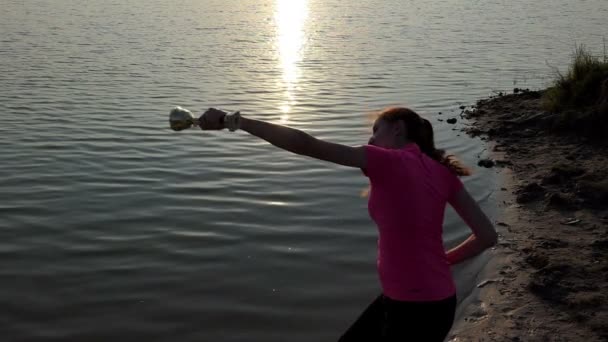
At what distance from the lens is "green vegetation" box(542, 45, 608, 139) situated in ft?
41.3

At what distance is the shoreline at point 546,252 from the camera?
5828 mm

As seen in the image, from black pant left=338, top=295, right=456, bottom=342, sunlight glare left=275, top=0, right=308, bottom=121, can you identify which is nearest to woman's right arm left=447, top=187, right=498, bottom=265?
black pant left=338, top=295, right=456, bottom=342

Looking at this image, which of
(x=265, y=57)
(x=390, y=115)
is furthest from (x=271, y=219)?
(x=265, y=57)

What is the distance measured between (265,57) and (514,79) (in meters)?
9.50

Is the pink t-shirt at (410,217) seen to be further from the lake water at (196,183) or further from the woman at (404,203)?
the lake water at (196,183)

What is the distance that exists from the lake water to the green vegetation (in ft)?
5.87

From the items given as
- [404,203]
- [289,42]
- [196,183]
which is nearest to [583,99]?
[196,183]

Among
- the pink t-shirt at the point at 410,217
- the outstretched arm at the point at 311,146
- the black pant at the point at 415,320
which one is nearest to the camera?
the outstretched arm at the point at 311,146

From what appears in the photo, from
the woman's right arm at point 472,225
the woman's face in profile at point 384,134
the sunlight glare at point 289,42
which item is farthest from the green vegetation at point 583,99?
the woman's face in profile at point 384,134

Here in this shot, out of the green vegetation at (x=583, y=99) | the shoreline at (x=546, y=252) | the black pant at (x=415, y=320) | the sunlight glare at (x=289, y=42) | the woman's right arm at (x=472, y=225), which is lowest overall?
the shoreline at (x=546, y=252)

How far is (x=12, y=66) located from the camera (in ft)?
72.4

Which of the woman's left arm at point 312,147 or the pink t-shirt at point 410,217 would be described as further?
the pink t-shirt at point 410,217

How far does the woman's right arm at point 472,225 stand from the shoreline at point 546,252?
2047 mm

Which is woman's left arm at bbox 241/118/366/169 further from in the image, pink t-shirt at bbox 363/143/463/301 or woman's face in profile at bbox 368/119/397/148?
woman's face in profile at bbox 368/119/397/148
